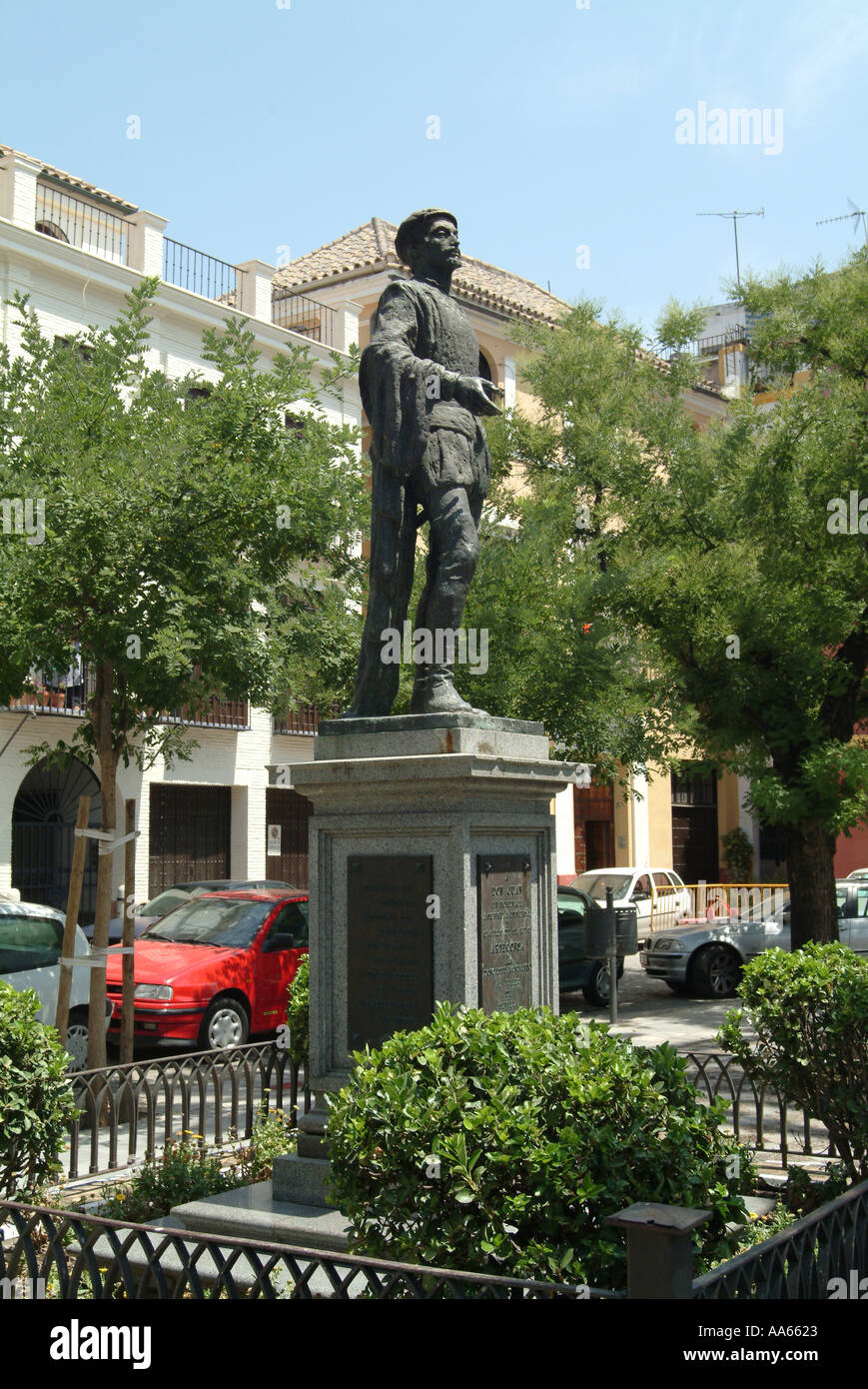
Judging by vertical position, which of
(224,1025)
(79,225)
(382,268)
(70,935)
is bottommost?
(224,1025)

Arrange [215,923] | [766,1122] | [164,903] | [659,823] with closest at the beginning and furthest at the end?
[766,1122] → [215,923] → [164,903] → [659,823]

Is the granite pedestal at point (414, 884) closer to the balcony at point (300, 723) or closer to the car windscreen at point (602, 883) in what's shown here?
the car windscreen at point (602, 883)

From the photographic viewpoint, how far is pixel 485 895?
6.02m

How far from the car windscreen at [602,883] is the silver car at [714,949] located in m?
4.62

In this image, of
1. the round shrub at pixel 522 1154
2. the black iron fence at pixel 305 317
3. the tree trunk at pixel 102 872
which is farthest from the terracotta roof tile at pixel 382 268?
the round shrub at pixel 522 1154

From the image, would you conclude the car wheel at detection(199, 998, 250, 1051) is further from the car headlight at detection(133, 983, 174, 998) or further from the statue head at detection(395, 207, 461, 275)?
the statue head at detection(395, 207, 461, 275)

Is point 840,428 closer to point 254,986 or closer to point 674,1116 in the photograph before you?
point 254,986

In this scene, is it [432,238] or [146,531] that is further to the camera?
[146,531]

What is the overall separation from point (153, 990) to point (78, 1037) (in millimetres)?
842

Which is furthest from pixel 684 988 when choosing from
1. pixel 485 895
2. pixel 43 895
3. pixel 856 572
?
pixel 485 895

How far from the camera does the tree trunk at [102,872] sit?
399 inches

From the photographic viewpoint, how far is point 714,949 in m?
18.7

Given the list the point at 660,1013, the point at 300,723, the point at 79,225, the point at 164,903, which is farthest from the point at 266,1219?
the point at 79,225

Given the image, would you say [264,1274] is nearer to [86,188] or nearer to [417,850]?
[417,850]
